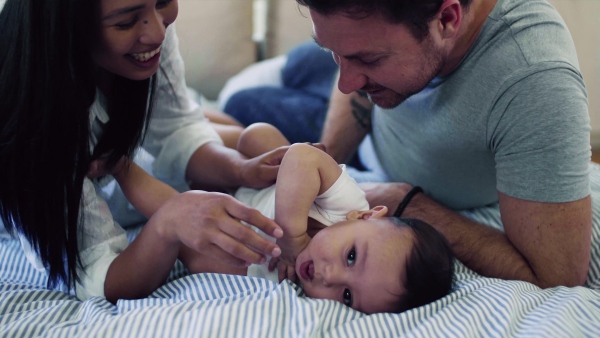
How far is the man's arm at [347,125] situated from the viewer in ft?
5.59

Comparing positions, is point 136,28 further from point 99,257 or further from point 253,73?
point 253,73

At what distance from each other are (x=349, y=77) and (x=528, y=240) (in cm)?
52

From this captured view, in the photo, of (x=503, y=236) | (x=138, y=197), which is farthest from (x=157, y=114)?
(x=503, y=236)

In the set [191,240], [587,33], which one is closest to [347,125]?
[191,240]

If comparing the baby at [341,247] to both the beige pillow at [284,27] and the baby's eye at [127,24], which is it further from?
the beige pillow at [284,27]

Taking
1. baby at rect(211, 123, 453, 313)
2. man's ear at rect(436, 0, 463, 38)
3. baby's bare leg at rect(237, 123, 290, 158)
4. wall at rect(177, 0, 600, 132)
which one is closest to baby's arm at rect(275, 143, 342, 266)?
baby at rect(211, 123, 453, 313)

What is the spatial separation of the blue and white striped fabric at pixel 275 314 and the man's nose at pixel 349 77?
440mm

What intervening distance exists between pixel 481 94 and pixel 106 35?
77 cm

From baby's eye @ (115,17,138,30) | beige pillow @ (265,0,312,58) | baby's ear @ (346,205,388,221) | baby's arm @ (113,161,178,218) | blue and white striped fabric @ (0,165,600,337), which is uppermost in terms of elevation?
baby's eye @ (115,17,138,30)

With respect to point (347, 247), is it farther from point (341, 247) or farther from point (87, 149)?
point (87, 149)

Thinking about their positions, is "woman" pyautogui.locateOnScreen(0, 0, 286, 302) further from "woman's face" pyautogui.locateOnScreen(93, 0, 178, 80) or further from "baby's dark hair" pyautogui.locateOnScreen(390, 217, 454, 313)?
"baby's dark hair" pyautogui.locateOnScreen(390, 217, 454, 313)

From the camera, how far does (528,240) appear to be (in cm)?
117

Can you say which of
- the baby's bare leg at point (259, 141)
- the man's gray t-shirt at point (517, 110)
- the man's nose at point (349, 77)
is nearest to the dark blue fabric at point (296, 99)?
the baby's bare leg at point (259, 141)

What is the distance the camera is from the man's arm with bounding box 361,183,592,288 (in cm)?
112
